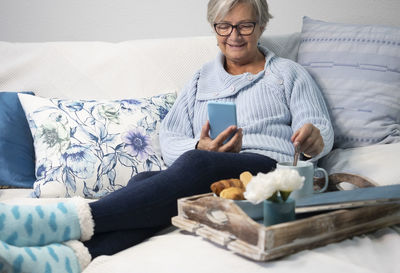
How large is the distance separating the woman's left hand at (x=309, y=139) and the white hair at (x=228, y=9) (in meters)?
0.49

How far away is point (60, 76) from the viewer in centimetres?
192

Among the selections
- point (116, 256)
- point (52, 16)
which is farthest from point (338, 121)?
point (52, 16)

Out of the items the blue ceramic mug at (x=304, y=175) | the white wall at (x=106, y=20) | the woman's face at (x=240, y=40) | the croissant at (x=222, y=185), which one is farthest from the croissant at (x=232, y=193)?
the white wall at (x=106, y=20)

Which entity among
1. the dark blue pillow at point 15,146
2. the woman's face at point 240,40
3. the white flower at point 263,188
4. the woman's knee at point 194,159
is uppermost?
the woman's face at point 240,40

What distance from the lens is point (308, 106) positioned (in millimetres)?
1694

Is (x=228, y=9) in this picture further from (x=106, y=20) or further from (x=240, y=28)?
(x=106, y=20)

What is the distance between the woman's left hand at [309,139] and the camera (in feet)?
4.78

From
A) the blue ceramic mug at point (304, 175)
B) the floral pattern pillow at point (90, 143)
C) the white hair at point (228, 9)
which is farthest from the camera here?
the white hair at point (228, 9)

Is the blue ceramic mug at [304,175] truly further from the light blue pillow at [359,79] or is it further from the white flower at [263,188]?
the light blue pillow at [359,79]

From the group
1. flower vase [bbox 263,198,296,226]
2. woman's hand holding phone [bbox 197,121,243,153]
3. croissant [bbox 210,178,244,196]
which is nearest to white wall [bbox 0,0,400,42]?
woman's hand holding phone [bbox 197,121,243,153]

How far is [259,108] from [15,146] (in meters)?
0.82

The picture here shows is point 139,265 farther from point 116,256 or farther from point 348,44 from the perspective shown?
point 348,44

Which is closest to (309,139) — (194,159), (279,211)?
(194,159)

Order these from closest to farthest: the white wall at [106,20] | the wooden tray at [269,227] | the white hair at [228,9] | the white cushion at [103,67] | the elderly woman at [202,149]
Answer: the wooden tray at [269,227] → the elderly woman at [202,149] → the white hair at [228,9] → the white cushion at [103,67] → the white wall at [106,20]
